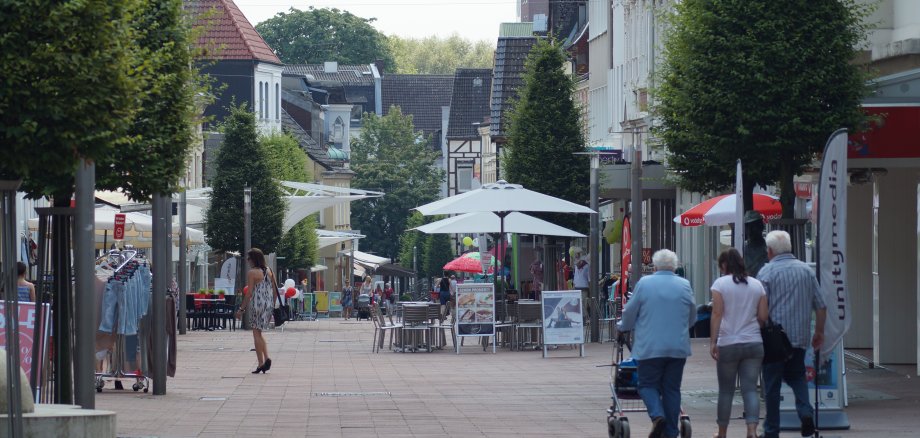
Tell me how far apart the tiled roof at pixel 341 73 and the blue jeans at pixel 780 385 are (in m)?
97.7

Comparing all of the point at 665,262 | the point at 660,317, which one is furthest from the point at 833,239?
the point at 660,317

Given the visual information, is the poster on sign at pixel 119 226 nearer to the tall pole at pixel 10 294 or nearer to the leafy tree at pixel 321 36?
the tall pole at pixel 10 294

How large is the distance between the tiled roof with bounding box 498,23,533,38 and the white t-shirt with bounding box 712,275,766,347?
Answer: 242 feet

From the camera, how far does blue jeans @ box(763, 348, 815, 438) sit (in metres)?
13.1

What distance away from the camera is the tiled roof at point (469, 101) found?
4102 inches

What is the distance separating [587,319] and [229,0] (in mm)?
49963

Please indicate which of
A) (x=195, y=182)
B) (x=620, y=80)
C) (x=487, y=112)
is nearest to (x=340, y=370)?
(x=620, y=80)

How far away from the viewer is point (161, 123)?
15547 mm

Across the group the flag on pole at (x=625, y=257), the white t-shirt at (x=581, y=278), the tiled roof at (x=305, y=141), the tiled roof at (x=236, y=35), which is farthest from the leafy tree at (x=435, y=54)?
the flag on pole at (x=625, y=257)

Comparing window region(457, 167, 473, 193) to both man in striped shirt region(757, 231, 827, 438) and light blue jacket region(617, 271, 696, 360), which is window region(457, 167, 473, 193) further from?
light blue jacket region(617, 271, 696, 360)

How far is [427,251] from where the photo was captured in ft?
349

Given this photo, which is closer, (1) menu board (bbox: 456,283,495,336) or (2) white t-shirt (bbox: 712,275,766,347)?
(2) white t-shirt (bbox: 712,275,766,347)

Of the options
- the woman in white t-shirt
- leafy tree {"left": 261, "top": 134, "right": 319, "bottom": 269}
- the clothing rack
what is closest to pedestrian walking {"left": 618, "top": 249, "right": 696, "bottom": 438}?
the woman in white t-shirt

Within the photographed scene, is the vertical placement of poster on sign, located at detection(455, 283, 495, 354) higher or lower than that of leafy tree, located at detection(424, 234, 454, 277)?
lower
